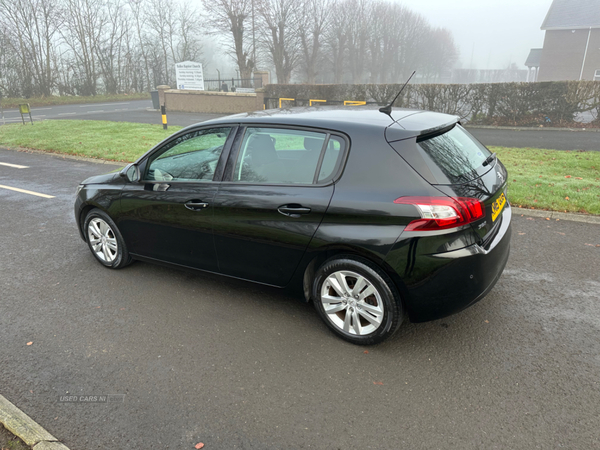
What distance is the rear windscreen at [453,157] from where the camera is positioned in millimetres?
3008

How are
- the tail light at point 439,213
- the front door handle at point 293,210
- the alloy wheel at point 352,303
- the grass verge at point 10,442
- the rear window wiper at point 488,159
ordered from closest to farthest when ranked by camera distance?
the grass verge at point 10,442 → the tail light at point 439,213 → the alloy wheel at point 352,303 → the front door handle at point 293,210 → the rear window wiper at point 488,159

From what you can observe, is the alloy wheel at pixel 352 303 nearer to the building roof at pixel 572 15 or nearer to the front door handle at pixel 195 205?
the front door handle at pixel 195 205

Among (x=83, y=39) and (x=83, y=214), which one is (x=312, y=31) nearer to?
(x=83, y=39)

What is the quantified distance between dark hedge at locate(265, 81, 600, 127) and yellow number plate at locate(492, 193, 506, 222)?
15.4 m

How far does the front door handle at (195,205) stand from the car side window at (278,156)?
0.36 m

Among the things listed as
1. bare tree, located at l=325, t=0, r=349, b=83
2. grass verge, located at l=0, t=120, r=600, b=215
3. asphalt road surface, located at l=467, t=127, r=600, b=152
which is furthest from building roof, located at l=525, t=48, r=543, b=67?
grass verge, located at l=0, t=120, r=600, b=215

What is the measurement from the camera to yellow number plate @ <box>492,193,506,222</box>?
3207 millimetres

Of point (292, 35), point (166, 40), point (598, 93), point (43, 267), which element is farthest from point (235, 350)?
point (166, 40)

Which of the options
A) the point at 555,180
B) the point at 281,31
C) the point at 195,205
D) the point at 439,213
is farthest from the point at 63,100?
the point at 439,213

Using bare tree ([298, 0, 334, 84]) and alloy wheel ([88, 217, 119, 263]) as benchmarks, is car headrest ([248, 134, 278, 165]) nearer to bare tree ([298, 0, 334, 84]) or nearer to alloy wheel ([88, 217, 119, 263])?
alloy wheel ([88, 217, 119, 263])

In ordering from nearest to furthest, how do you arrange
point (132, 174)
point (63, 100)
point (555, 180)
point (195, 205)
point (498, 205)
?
point (498, 205), point (195, 205), point (132, 174), point (555, 180), point (63, 100)

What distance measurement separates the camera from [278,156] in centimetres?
362

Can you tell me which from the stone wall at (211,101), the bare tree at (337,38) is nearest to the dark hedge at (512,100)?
the stone wall at (211,101)

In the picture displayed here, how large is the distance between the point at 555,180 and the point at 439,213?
20.2 feet
